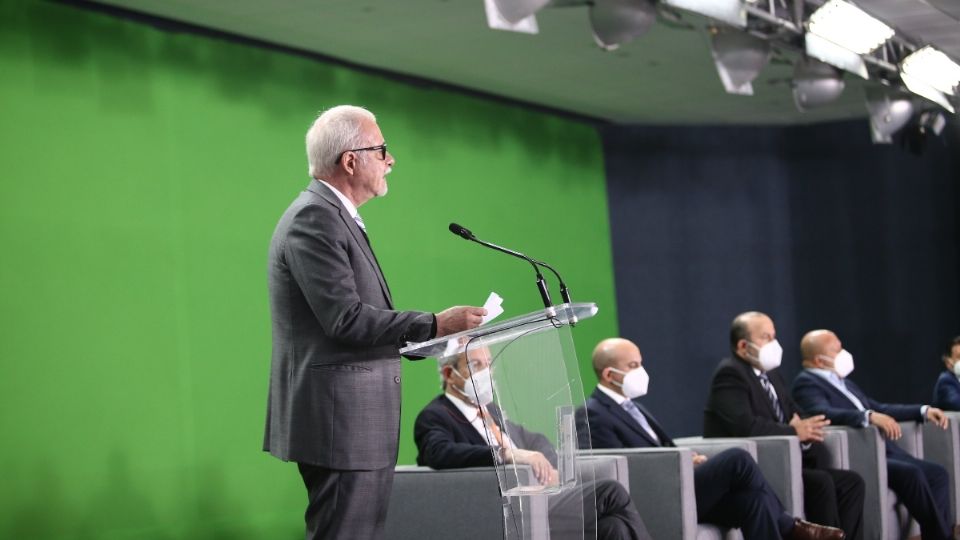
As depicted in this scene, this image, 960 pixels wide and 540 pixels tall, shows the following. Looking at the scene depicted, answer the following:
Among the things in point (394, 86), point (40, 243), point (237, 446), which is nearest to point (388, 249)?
point (394, 86)

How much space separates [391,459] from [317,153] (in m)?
0.68

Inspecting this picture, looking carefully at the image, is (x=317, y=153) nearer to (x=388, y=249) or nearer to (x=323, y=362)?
(x=323, y=362)

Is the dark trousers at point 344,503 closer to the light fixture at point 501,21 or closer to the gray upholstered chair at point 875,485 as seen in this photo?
the light fixture at point 501,21

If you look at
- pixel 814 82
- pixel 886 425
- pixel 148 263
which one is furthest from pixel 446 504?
pixel 814 82

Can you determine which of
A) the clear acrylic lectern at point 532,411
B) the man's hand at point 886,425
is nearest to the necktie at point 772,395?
the man's hand at point 886,425

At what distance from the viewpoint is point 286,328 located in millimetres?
2707

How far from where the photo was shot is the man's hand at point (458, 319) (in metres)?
2.58

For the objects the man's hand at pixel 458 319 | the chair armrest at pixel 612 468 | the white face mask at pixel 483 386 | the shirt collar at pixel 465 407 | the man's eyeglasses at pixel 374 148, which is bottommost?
the chair armrest at pixel 612 468

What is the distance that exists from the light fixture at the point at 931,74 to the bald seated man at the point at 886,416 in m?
2.24

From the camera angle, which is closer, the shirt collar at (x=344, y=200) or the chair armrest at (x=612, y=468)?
the shirt collar at (x=344, y=200)

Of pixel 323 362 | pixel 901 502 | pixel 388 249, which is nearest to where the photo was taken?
pixel 323 362

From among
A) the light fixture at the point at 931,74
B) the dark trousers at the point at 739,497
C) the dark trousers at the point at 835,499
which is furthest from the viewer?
the light fixture at the point at 931,74

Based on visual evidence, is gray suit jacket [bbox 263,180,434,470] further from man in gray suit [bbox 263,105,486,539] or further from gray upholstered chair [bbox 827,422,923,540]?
gray upholstered chair [bbox 827,422,923,540]

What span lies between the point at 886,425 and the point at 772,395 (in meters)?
0.57
